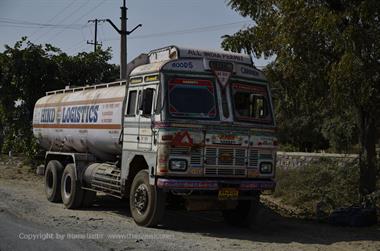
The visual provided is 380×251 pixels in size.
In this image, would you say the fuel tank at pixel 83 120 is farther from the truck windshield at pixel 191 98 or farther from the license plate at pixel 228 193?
the license plate at pixel 228 193

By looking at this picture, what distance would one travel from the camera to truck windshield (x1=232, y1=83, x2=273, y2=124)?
34.7 ft

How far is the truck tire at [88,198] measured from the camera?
13406 mm

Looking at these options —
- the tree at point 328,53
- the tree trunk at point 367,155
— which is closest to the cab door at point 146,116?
the tree at point 328,53

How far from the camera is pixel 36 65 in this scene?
79.0ft

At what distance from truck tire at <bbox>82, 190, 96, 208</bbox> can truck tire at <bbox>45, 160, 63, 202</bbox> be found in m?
1.23

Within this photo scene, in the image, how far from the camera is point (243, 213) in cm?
1123

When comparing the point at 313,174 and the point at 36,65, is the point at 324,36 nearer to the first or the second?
the point at 313,174

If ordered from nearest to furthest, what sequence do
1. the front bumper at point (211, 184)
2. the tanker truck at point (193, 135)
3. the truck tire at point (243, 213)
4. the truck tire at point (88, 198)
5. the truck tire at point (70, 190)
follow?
the front bumper at point (211, 184), the tanker truck at point (193, 135), the truck tire at point (243, 213), the truck tire at point (70, 190), the truck tire at point (88, 198)

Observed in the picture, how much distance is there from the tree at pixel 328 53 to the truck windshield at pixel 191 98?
2.32m

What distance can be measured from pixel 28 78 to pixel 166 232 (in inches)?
624

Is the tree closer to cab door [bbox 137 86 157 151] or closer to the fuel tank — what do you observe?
cab door [bbox 137 86 157 151]

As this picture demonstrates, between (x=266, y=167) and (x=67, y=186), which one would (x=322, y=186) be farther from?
(x=67, y=186)

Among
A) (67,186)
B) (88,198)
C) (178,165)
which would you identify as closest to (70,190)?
(67,186)

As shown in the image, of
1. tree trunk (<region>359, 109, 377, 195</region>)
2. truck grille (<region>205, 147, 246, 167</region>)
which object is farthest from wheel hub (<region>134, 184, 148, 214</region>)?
tree trunk (<region>359, 109, 377, 195</region>)
